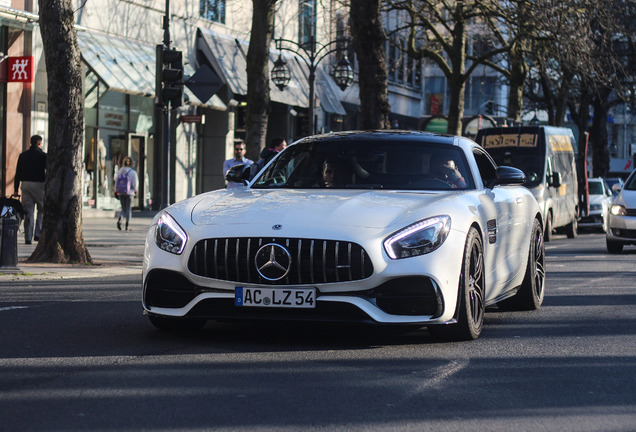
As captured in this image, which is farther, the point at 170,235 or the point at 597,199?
the point at 597,199

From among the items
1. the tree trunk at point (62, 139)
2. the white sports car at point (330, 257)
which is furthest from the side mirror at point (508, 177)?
the tree trunk at point (62, 139)

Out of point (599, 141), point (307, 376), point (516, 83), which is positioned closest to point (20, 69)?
point (516, 83)

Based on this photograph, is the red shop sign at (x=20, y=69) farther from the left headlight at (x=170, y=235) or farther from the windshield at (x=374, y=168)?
the left headlight at (x=170, y=235)

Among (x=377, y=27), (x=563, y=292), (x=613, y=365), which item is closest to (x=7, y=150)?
(x=377, y=27)

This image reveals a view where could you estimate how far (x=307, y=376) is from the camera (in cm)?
637

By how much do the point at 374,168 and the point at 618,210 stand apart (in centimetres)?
1380

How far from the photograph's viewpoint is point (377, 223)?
7316mm

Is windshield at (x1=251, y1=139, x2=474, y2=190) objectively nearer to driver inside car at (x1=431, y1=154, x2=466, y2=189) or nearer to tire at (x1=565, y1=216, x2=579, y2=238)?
driver inside car at (x1=431, y1=154, x2=466, y2=189)

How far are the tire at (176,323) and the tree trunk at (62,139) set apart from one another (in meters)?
7.69

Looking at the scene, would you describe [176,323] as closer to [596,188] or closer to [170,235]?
[170,235]

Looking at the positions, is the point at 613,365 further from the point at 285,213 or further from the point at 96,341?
the point at 96,341

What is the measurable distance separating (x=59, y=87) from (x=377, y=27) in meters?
9.42

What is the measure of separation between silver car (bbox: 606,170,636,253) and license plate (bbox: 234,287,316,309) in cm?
1503

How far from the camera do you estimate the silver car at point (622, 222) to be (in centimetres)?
2125
